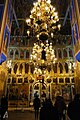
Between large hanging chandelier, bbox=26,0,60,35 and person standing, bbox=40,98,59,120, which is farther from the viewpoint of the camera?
large hanging chandelier, bbox=26,0,60,35

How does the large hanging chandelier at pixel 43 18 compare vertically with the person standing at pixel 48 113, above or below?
above

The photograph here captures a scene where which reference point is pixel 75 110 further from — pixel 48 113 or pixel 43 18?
pixel 43 18

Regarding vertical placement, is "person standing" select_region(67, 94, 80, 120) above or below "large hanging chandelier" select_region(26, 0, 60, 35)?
below

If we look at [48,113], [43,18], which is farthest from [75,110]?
[43,18]

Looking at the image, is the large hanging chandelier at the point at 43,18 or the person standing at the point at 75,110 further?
the large hanging chandelier at the point at 43,18

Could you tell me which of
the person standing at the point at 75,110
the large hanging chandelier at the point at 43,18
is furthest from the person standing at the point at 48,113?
the large hanging chandelier at the point at 43,18

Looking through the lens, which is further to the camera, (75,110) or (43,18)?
(43,18)

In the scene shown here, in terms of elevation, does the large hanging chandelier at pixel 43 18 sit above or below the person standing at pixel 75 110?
above

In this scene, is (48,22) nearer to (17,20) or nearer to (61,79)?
(61,79)

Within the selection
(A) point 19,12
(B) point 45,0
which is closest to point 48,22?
(B) point 45,0

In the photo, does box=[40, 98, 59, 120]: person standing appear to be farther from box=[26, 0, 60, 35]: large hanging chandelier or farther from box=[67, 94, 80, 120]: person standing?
box=[26, 0, 60, 35]: large hanging chandelier

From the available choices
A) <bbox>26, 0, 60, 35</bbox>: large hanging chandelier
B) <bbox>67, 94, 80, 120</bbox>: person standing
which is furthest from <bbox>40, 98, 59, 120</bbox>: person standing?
<bbox>26, 0, 60, 35</bbox>: large hanging chandelier

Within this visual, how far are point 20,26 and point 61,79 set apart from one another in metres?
11.1

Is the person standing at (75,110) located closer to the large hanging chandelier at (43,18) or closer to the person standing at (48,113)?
the person standing at (48,113)
